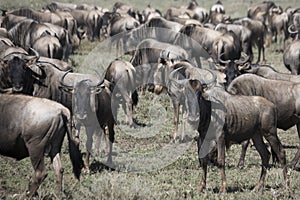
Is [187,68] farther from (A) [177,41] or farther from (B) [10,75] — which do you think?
(A) [177,41]

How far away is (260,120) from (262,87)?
1680mm

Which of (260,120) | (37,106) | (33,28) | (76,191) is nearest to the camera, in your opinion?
(37,106)

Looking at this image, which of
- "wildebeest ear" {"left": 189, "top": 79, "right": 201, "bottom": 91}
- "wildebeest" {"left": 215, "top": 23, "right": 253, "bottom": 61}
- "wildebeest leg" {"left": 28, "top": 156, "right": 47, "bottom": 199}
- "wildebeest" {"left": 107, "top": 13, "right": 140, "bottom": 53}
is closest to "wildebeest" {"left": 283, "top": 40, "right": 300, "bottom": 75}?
"wildebeest" {"left": 215, "top": 23, "right": 253, "bottom": 61}

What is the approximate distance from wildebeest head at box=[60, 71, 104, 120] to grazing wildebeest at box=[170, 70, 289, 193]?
148 cm

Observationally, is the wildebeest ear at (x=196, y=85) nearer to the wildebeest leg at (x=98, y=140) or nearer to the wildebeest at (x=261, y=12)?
the wildebeest leg at (x=98, y=140)

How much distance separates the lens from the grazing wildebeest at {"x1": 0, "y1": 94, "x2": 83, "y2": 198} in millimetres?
6508

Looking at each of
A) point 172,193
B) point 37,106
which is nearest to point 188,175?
point 172,193

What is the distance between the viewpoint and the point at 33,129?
256 inches

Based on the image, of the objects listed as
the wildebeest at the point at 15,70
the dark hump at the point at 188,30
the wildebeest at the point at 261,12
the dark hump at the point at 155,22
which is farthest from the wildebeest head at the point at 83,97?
the wildebeest at the point at 261,12

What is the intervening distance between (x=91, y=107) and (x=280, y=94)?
9.23 ft

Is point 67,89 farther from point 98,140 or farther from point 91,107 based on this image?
point 98,140

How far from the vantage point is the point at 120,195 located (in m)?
6.70

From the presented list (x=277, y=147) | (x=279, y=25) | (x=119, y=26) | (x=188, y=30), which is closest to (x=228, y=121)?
(x=277, y=147)

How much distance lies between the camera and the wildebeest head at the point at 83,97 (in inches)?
336
